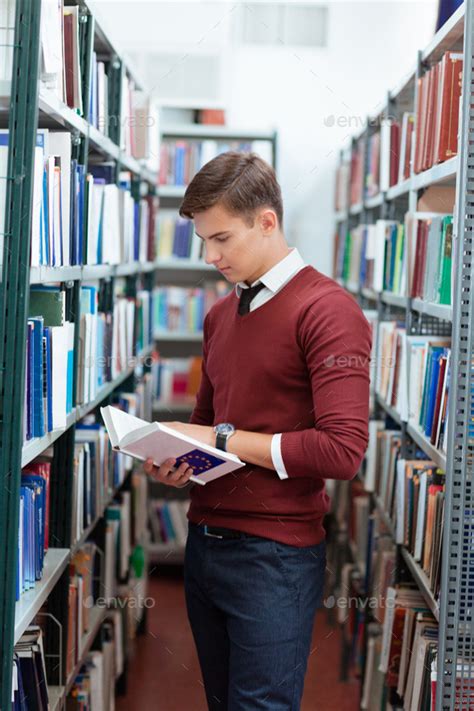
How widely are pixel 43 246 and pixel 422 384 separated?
1.18 m

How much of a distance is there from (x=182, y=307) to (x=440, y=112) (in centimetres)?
313

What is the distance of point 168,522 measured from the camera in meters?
5.15

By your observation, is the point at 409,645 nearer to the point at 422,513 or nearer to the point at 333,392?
the point at 422,513

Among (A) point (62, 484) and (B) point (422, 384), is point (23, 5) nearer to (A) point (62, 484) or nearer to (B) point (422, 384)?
(A) point (62, 484)

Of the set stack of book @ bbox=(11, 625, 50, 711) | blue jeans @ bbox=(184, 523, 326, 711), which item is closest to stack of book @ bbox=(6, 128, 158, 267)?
blue jeans @ bbox=(184, 523, 326, 711)

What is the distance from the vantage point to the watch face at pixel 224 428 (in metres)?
1.75

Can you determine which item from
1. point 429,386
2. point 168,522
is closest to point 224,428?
point 429,386

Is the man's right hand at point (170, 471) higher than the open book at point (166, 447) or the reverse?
the reverse

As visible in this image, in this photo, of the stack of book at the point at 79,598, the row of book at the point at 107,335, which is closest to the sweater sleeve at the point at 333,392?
the row of book at the point at 107,335

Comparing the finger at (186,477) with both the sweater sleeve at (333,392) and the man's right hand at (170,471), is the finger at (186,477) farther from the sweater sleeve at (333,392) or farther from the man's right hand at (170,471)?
the sweater sleeve at (333,392)

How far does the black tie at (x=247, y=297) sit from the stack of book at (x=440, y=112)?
2.23 ft

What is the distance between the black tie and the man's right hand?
1.13 feet

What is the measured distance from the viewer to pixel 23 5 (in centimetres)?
169

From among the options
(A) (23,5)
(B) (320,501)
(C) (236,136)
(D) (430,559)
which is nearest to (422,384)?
(D) (430,559)
